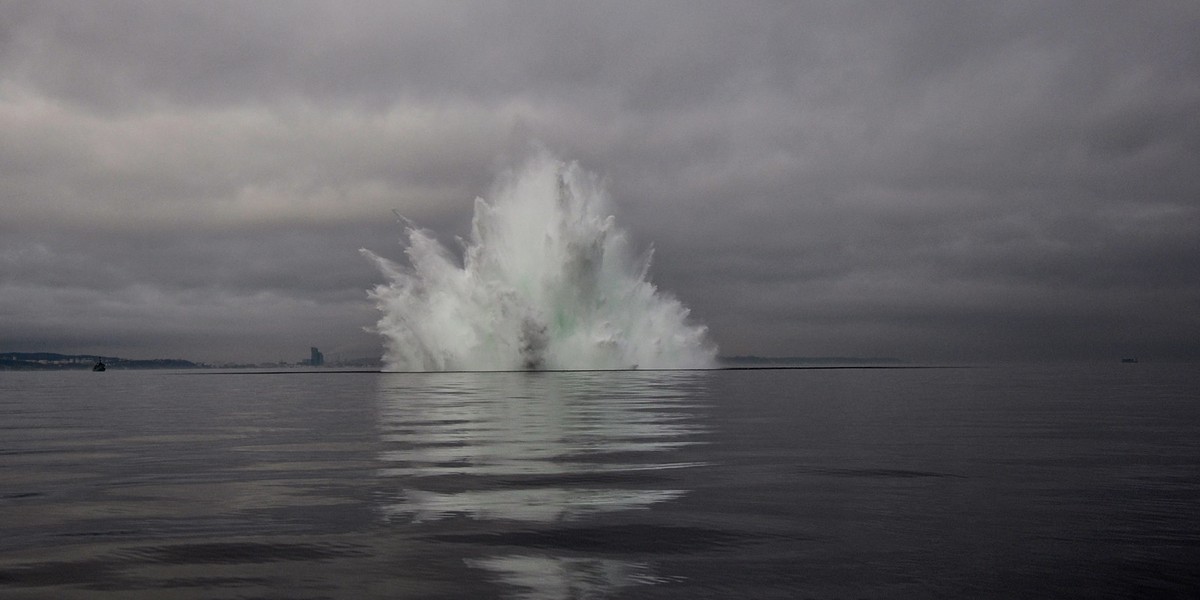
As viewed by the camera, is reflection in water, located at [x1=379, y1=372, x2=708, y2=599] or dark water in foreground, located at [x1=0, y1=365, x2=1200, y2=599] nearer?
dark water in foreground, located at [x1=0, y1=365, x2=1200, y2=599]

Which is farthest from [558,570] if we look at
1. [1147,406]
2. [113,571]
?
[1147,406]

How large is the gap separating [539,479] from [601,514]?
12.4 feet

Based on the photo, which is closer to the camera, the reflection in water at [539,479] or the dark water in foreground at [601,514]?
the dark water in foreground at [601,514]

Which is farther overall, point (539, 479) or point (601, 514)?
point (539, 479)

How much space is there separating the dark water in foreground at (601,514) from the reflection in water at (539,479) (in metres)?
0.07

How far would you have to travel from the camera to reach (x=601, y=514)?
13141 millimetres

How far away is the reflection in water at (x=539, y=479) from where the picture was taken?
9.80 metres

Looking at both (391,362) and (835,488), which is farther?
(391,362)

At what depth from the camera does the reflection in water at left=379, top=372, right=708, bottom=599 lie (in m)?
9.80

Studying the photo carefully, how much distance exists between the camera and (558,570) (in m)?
9.65

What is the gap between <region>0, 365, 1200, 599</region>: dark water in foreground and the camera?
9.23 meters

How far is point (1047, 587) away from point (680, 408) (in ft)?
102

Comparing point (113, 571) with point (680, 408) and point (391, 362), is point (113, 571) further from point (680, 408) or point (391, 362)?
point (391, 362)

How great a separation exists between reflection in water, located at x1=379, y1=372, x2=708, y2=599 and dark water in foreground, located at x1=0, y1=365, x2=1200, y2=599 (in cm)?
7
